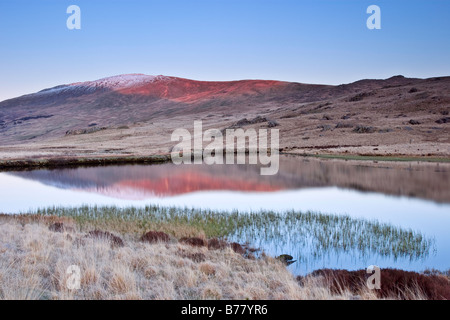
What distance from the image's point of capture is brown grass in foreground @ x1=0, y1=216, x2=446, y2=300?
26.2 ft

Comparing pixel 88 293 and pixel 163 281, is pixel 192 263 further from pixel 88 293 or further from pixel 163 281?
pixel 88 293

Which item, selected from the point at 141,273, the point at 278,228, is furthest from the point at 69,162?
the point at 141,273

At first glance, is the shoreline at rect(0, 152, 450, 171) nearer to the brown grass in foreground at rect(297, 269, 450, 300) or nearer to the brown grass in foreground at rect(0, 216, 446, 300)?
the brown grass in foreground at rect(0, 216, 446, 300)

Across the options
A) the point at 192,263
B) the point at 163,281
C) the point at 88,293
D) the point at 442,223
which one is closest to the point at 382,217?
the point at 442,223

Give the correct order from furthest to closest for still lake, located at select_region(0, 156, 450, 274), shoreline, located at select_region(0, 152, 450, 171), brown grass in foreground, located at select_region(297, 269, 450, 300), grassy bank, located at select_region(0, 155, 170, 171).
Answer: grassy bank, located at select_region(0, 155, 170, 171), shoreline, located at select_region(0, 152, 450, 171), still lake, located at select_region(0, 156, 450, 274), brown grass in foreground, located at select_region(297, 269, 450, 300)

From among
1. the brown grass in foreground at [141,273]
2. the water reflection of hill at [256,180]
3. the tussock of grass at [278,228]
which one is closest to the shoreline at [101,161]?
the water reflection of hill at [256,180]

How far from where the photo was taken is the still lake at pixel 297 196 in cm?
1387

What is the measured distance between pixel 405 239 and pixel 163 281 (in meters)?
10.6

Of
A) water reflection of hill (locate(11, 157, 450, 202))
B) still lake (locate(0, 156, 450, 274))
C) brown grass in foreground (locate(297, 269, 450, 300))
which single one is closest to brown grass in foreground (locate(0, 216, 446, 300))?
brown grass in foreground (locate(297, 269, 450, 300))

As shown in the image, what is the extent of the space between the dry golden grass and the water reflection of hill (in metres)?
17.6

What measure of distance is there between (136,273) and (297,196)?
67.5 ft

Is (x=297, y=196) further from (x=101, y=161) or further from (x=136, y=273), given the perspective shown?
(x=101, y=161)

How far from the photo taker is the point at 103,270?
938cm

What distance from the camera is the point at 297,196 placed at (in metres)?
28.5
